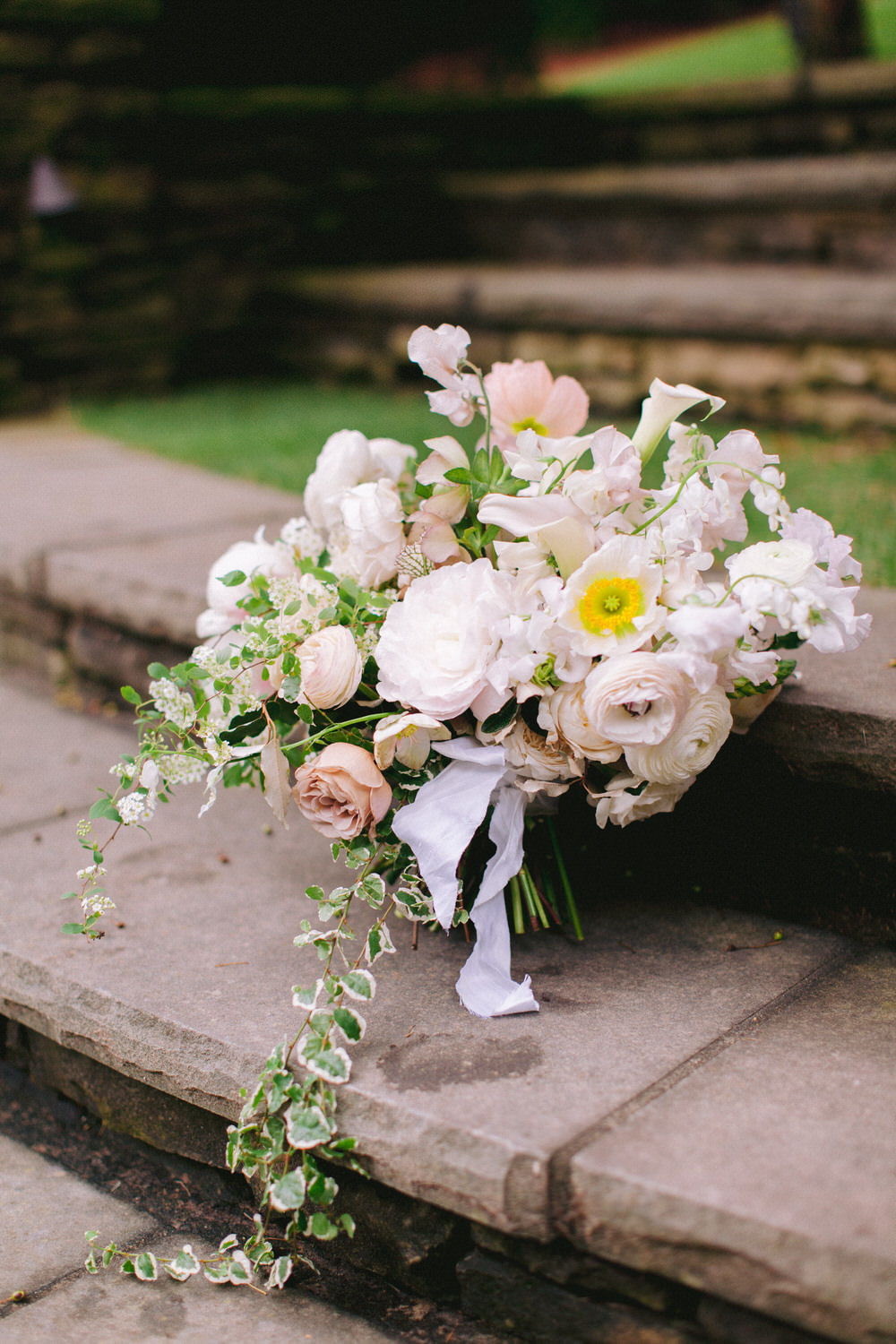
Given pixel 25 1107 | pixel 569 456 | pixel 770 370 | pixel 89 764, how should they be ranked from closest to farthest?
1. pixel 569 456
2. pixel 25 1107
3. pixel 89 764
4. pixel 770 370

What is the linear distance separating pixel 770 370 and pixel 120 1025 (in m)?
3.22

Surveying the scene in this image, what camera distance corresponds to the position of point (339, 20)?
6801mm

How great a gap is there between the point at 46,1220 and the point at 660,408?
47.3 inches

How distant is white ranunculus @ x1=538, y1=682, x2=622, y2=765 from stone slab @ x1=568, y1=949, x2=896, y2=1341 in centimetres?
35

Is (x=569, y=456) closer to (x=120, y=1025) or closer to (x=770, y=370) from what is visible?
(x=120, y=1025)

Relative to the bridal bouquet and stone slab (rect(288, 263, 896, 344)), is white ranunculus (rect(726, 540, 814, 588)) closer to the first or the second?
the bridal bouquet

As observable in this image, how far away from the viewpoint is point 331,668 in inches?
52.6

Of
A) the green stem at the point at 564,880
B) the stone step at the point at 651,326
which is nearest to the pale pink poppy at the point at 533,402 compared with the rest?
the green stem at the point at 564,880

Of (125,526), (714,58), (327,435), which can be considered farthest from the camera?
(714,58)

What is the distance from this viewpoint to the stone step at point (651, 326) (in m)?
3.71

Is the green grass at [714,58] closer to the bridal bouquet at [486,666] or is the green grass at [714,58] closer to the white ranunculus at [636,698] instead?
the bridal bouquet at [486,666]

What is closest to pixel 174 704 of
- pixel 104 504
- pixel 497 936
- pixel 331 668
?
pixel 331 668

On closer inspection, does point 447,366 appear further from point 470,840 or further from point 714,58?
point 714,58

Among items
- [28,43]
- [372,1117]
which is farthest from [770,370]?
[372,1117]
